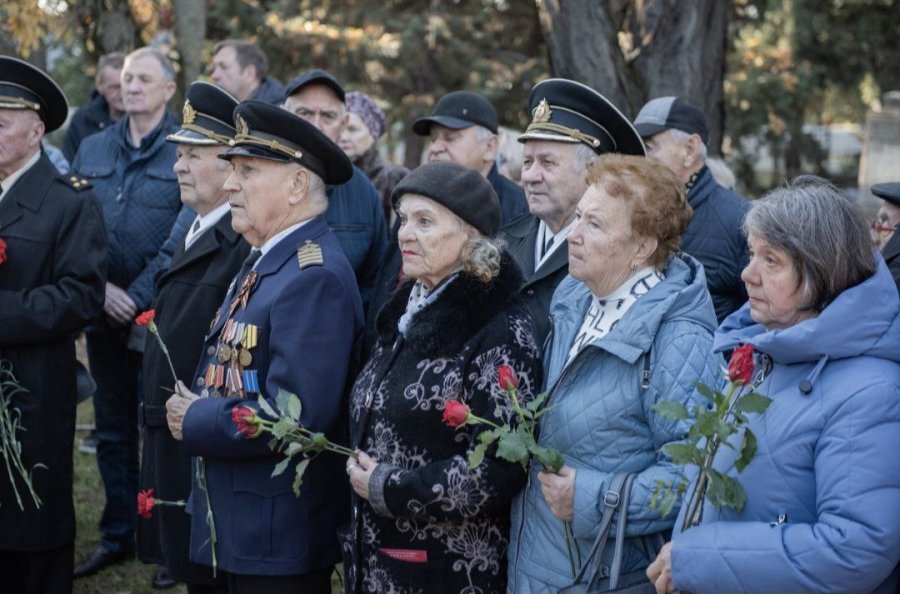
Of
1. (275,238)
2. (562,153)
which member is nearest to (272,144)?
(275,238)

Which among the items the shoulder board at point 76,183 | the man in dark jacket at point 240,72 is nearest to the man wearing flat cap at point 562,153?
the shoulder board at point 76,183

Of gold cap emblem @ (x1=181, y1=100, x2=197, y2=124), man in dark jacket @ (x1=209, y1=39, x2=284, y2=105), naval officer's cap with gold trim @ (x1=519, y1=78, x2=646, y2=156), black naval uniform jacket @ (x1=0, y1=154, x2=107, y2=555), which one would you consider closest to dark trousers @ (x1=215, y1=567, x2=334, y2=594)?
black naval uniform jacket @ (x1=0, y1=154, x2=107, y2=555)

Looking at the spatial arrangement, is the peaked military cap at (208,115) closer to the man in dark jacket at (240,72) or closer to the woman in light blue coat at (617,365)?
the woman in light blue coat at (617,365)

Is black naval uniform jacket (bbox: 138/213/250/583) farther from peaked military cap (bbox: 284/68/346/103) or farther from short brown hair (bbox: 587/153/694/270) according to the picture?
short brown hair (bbox: 587/153/694/270)

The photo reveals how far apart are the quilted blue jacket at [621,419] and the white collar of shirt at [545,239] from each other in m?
0.81

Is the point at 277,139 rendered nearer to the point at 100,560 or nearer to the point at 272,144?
the point at 272,144

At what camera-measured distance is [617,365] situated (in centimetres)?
329

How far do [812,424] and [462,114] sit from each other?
3333 millimetres

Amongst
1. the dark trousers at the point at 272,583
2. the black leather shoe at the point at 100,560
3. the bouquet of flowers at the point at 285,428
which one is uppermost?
the bouquet of flowers at the point at 285,428

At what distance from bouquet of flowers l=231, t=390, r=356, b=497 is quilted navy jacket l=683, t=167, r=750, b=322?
6.44 ft

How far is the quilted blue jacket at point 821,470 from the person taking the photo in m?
2.63

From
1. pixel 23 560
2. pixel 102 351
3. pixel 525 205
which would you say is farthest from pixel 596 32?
pixel 23 560

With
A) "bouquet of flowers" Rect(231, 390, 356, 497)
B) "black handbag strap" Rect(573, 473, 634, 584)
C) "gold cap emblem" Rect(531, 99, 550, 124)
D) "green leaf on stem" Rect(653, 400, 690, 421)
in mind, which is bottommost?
"black handbag strap" Rect(573, 473, 634, 584)

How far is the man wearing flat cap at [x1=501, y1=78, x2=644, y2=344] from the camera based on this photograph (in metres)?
4.14
